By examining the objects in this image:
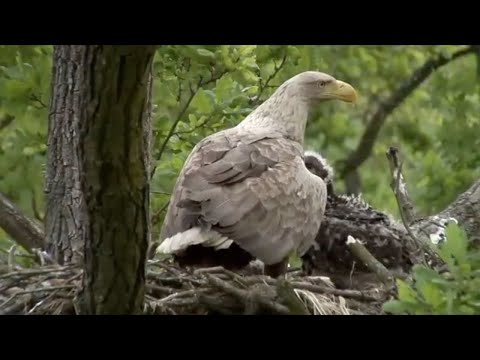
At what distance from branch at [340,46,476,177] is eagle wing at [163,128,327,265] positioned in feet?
19.0

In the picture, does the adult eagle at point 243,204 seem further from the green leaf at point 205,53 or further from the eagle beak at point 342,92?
the eagle beak at point 342,92

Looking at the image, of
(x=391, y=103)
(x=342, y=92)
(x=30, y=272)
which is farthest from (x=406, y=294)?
(x=391, y=103)

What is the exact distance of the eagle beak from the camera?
7660 millimetres

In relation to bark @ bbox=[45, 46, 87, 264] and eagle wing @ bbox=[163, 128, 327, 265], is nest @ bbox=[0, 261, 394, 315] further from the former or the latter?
bark @ bbox=[45, 46, 87, 264]

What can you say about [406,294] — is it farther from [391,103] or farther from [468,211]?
[391,103]

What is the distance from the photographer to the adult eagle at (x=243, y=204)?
5.88m

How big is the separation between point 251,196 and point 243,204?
0.10 m

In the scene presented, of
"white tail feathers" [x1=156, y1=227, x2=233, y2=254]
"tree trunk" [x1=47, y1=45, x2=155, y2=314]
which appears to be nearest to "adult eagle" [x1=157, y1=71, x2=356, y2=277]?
"white tail feathers" [x1=156, y1=227, x2=233, y2=254]

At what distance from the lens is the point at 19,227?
261 inches

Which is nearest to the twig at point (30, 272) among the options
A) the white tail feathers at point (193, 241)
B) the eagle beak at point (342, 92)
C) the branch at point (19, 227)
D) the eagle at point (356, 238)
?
the white tail feathers at point (193, 241)

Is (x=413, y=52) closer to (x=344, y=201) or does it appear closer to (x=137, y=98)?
(x=344, y=201)

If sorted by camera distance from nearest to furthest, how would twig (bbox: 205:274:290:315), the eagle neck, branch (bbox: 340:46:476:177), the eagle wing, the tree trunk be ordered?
the tree trunk < twig (bbox: 205:274:290:315) < the eagle wing < the eagle neck < branch (bbox: 340:46:476:177)

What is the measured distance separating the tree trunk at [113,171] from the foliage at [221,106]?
2.71 m

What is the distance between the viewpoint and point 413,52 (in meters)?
13.4
